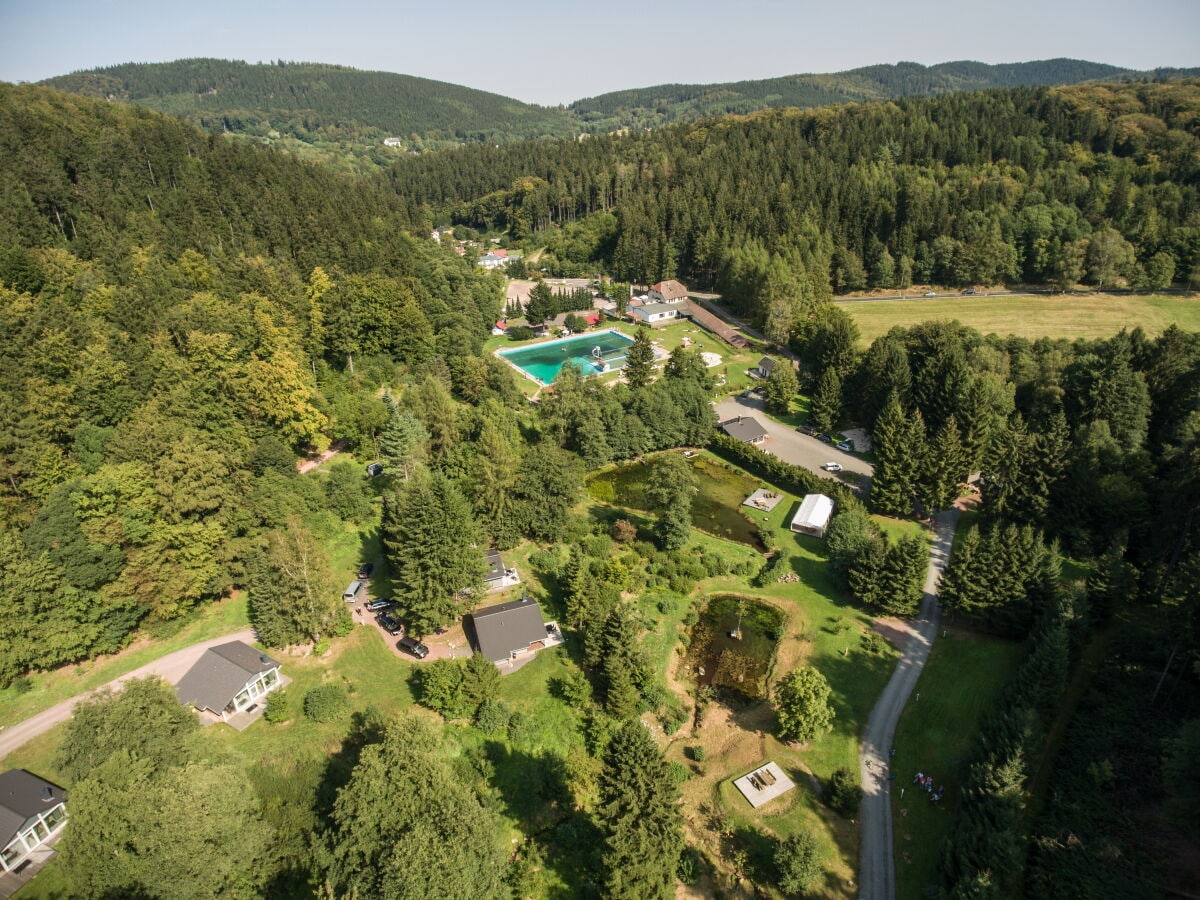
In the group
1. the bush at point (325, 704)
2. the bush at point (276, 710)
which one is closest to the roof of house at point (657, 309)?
the bush at point (325, 704)

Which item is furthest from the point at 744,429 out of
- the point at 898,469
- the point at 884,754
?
the point at 884,754

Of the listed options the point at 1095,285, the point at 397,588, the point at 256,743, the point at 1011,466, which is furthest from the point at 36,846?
the point at 1095,285

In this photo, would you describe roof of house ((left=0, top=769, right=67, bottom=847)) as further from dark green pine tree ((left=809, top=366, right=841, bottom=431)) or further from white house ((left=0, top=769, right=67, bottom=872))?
dark green pine tree ((left=809, top=366, right=841, bottom=431))

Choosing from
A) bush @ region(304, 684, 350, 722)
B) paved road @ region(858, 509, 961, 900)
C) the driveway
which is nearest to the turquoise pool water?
the driveway

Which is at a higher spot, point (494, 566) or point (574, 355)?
point (494, 566)

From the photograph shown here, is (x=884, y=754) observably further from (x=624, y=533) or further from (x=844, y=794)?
(x=624, y=533)

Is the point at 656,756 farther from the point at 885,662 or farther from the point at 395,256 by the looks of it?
the point at 395,256
